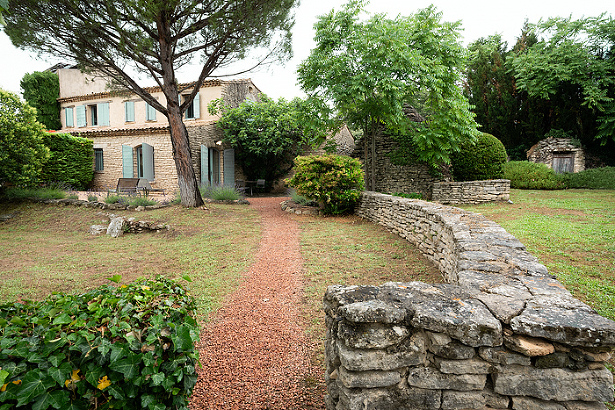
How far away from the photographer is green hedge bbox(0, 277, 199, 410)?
1.16 m

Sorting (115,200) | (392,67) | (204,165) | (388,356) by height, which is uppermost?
(392,67)

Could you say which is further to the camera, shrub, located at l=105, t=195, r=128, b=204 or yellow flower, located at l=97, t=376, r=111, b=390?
shrub, located at l=105, t=195, r=128, b=204

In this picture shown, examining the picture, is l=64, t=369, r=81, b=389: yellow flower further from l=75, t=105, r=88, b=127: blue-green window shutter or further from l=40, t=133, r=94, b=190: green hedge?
l=75, t=105, r=88, b=127: blue-green window shutter

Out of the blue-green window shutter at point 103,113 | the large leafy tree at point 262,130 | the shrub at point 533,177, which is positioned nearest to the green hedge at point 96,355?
the large leafy tree at point 262,130

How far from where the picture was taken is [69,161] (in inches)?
526

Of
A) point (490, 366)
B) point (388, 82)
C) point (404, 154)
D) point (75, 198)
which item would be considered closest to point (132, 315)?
point (490, 366)

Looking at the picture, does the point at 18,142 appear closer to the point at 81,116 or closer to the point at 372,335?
the point at 81,116

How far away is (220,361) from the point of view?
2.48 m

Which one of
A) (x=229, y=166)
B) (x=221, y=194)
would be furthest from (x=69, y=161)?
(x=221, y=194)

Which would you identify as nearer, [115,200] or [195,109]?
[115,200]

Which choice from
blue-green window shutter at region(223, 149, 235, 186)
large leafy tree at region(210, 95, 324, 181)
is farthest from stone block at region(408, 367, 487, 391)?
blue-green window shutter at region(223, 149, 235, 186)

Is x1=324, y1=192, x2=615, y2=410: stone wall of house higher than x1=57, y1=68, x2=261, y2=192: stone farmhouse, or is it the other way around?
x1=57, y1=68, x2=261, y2=192: stone farmhouse

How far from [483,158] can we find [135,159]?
605 inches

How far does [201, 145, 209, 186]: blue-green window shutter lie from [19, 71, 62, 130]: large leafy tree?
12627 mm
